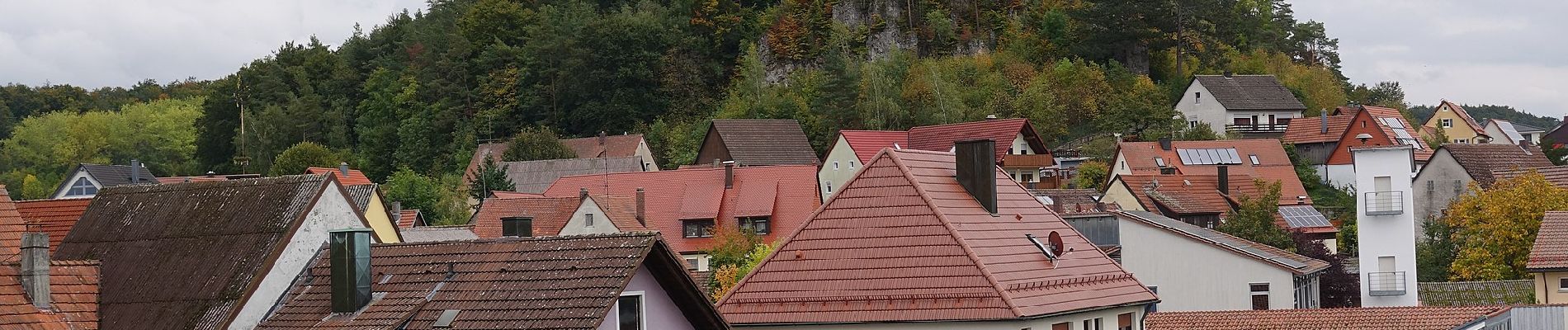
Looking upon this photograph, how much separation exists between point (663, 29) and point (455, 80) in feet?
46.9

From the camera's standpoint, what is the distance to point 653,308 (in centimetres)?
1647

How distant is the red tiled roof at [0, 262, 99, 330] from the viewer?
16609 mm

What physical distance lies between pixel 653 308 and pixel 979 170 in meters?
9.42

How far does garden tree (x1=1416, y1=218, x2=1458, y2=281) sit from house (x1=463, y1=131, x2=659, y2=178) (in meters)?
37.4

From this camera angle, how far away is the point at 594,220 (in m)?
54.8

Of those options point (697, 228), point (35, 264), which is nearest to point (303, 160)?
point (697, 228)

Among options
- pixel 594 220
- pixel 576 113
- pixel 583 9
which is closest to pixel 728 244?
pixel 594 220

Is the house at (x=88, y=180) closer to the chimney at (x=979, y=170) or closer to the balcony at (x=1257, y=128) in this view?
the balcony at (x=1257, y=128)

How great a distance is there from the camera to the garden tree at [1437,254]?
51375 millimetres

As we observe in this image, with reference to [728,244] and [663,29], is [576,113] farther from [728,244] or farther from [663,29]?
[728,244]

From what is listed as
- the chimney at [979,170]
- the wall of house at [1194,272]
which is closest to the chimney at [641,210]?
the wall of house at [1194,272]

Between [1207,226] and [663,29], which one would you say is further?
[663,29]

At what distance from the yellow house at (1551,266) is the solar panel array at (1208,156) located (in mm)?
29834

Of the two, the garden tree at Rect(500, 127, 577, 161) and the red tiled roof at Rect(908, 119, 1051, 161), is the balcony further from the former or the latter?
the garden tree at Rect(500, 127, 577, 161)
